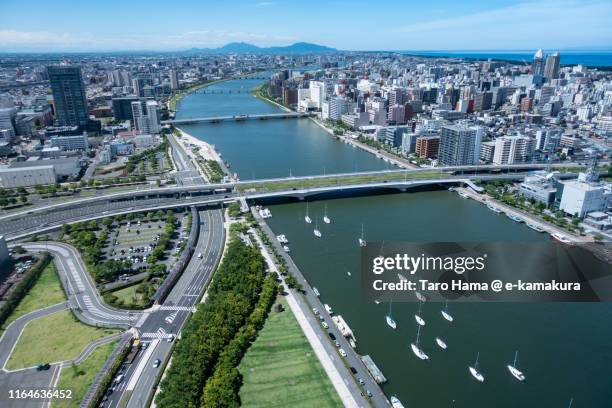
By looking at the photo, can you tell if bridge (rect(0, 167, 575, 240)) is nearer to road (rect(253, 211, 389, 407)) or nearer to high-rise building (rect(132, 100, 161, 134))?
road (rect(253, 211, 389, 407))

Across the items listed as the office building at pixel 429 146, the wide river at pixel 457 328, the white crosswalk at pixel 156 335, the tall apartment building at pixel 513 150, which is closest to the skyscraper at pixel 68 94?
the wide river at pixel 457 328

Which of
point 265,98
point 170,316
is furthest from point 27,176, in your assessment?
point 265,98

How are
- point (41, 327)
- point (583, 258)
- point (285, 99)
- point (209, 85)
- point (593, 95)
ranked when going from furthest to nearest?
1. point (209, 85)
2. point (285, 99)
3. point (593, 95)
4. point (583, 258)
5. point (41, 327)

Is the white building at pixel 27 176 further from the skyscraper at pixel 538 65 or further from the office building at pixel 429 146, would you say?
the skyscraper at pixel 538 65

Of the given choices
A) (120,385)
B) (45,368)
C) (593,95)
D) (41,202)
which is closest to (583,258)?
(120,385)

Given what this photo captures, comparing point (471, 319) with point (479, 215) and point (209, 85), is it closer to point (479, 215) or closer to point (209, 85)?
point (479, 215)

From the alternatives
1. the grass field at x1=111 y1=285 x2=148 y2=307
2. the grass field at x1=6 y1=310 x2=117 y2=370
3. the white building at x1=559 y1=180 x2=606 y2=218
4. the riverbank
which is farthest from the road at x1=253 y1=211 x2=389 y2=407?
the riverbank
